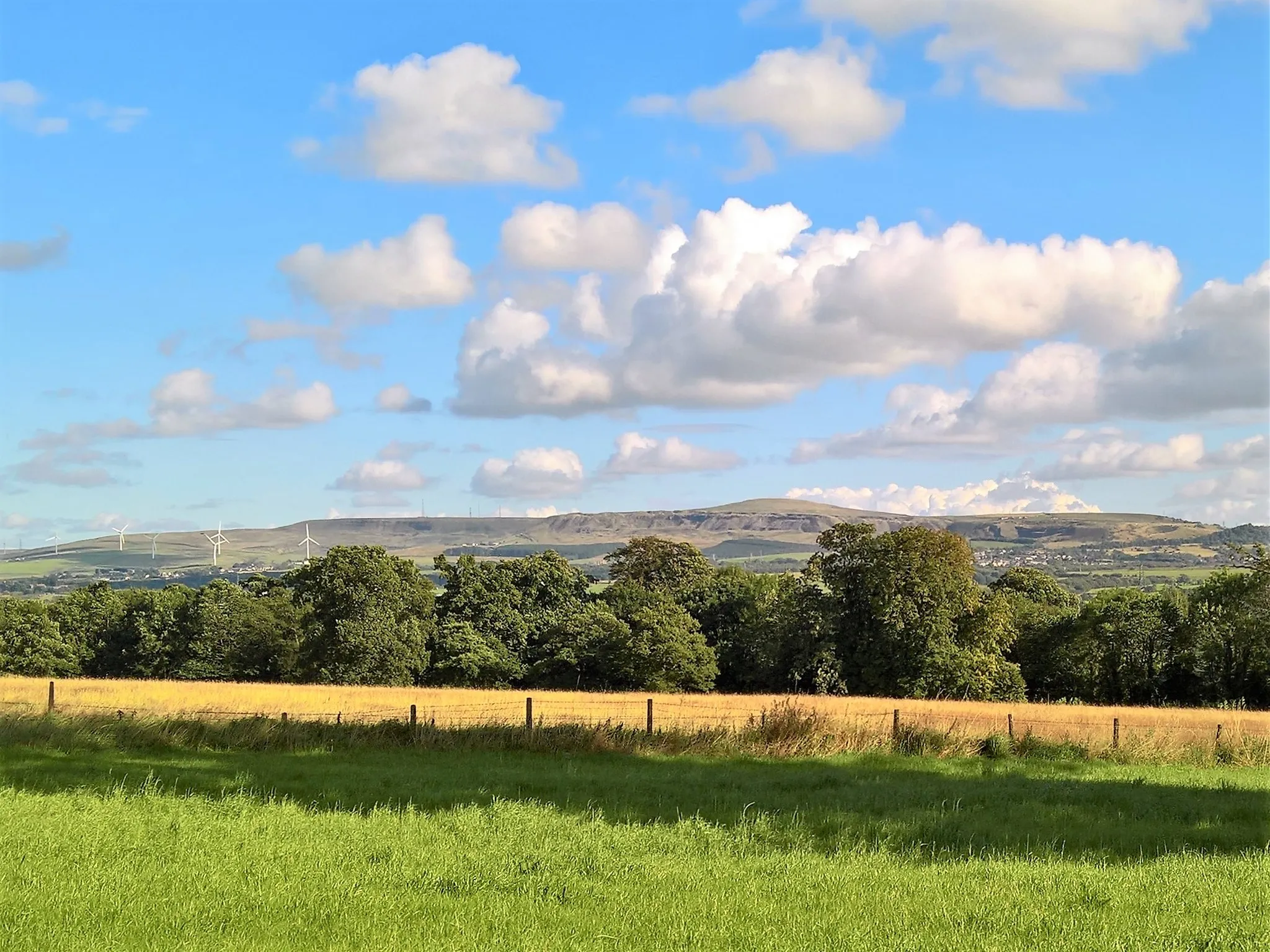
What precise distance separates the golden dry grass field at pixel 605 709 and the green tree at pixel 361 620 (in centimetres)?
1383

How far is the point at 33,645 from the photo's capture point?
81500mm

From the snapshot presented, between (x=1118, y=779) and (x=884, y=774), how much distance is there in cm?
455

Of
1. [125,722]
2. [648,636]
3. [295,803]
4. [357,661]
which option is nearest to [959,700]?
[648,636]

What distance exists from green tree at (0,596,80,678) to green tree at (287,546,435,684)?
Result: 1900 cm

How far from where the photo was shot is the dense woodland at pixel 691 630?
65.2 metres

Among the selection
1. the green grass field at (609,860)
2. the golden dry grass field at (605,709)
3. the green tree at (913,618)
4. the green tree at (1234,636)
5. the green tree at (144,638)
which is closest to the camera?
the green grass field at (609,860)

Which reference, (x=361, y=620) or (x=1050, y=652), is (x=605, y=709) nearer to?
(x=361, y=620)

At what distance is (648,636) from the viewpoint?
72188 millimetres

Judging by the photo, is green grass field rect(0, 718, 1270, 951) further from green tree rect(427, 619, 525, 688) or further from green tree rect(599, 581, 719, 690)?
green tree rect(427, 619, 525, 688)

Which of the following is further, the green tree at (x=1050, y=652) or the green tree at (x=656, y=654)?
the green tree at (x=1050, y=652)

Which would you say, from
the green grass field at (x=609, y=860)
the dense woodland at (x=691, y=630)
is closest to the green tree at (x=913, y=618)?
the dense woodland at (x=691, y=630)

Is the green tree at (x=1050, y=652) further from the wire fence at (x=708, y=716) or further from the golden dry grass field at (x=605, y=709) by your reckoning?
the wire fence at (x=708, y=716)

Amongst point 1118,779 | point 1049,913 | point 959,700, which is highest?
point 1049,913

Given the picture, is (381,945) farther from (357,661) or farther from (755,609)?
(755,609)
